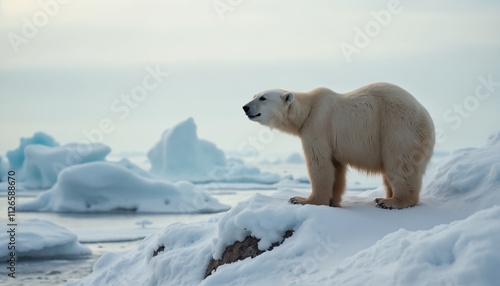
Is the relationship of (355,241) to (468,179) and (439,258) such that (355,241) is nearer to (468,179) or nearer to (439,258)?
(439,258)

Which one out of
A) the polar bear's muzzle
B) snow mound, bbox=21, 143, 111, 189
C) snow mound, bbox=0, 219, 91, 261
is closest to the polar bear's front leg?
the polar bear's muzzle

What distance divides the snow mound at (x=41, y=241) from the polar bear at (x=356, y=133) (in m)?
7.79

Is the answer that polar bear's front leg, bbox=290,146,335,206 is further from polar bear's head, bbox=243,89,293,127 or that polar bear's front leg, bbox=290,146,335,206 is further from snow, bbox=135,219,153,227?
snow, bbox=135,219,153,227

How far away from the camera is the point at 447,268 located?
2.88 metres

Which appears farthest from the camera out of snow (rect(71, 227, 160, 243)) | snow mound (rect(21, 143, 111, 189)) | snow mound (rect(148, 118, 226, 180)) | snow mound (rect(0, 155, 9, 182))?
snow mound (rect(0, 155, 9, 182))

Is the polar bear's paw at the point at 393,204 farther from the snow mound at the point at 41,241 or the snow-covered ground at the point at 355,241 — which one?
the snow mound at the point at 41,241

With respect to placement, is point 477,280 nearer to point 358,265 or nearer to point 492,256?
point 492,256

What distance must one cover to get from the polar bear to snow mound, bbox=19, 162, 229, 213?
15.8 m

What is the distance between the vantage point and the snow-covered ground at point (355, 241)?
2.95 meters

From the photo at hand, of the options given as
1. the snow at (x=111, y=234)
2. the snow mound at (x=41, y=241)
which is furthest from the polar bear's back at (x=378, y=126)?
the snow at (x=111, y=234)

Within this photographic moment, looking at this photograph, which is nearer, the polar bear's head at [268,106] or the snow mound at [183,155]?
the polar bear's head at [268,106]

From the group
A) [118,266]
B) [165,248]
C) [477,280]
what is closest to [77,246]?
[118,266]

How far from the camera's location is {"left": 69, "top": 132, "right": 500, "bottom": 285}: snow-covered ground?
2.95m

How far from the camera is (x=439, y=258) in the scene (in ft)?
9.73
